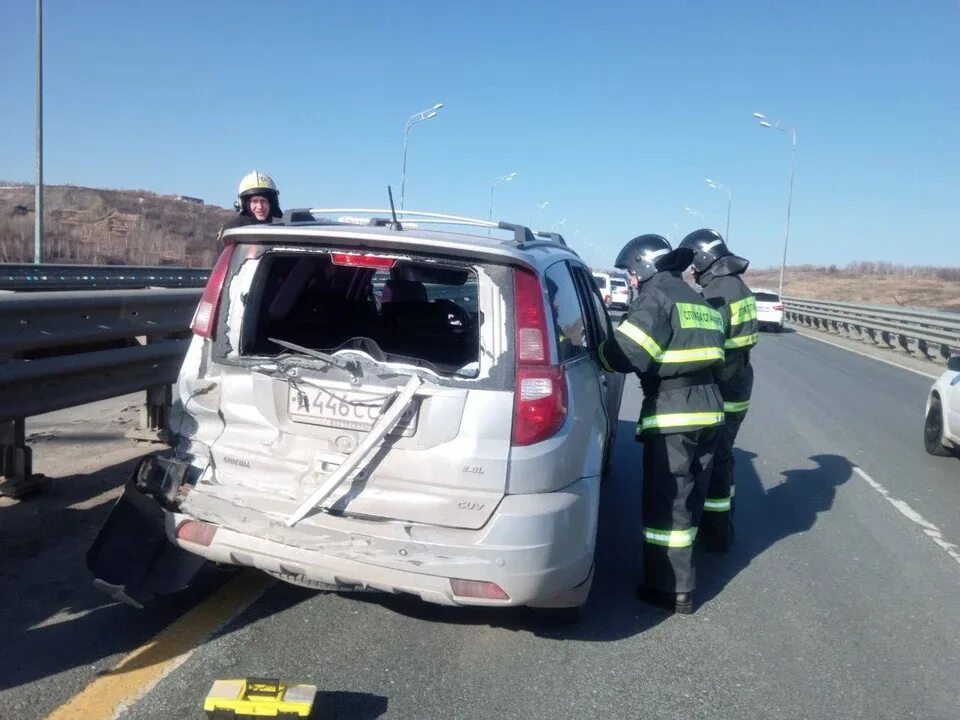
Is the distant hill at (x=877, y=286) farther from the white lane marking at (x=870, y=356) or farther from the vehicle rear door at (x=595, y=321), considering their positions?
the vehicle rear door at (x=595, y=321)

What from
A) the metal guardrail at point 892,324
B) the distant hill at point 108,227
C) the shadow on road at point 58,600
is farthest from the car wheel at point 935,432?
the distant hill at point 108,227

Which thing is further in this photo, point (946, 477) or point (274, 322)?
point (946, 477)

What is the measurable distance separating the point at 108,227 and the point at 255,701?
158 feet

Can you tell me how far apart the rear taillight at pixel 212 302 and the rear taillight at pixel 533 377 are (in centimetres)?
134

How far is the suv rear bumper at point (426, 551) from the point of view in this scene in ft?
11.9

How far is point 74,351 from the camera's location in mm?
5719

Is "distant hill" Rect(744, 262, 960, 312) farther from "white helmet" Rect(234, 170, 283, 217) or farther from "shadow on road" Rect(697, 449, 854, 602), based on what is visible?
"white helmet" Rect(234, 170, 283, 217)

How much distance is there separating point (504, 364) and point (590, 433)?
2.01 feet

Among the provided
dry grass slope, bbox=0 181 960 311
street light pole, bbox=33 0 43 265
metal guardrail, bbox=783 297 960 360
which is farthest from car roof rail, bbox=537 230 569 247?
dry grass slope, bbox=0 181 960 311

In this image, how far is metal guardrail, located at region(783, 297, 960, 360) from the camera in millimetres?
21883

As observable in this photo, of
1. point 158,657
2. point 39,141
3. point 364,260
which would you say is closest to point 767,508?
point 364,260

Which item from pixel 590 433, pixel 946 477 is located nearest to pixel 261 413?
pixel 590 433

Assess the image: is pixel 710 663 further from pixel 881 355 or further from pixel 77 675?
pixel 881 355

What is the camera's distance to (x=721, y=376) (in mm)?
5684
